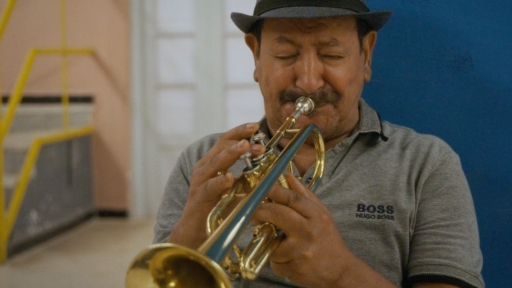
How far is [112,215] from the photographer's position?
4.55 meters

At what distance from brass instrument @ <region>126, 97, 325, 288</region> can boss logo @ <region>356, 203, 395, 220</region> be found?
0.92ft

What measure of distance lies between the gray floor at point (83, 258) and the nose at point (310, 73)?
82.7 inches

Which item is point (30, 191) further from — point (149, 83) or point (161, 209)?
point (161, 209)

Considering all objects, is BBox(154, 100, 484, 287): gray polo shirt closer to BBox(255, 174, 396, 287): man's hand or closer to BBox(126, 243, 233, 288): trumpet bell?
BBox(255, 174, 396, 287): man's hand

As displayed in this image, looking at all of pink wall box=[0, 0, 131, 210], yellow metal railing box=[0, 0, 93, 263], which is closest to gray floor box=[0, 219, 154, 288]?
yellow metal railing box=[0, 0, 93, 263]

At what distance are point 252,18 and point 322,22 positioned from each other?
0.53 feet

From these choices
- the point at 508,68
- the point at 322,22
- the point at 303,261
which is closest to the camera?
the point at 303,261

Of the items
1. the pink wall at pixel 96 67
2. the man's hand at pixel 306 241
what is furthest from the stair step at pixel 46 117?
the man's hand at pixel 306 241

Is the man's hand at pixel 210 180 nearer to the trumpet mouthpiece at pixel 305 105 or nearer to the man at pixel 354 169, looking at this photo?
the man at pixel 354 169

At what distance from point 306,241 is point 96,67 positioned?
3.77 m

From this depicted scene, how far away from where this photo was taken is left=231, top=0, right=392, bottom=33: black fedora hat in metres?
1.22

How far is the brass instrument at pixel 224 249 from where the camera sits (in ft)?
2.57

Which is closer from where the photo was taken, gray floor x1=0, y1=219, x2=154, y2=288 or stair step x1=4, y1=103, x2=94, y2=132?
gray floor x1=0, y1=219, x2=154, y2=288

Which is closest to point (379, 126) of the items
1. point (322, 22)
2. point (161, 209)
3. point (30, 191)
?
point (322, 22)
